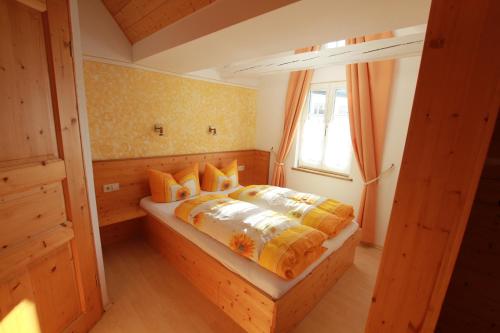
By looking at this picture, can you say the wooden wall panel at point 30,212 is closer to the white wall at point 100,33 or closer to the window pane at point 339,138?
the white wall at point 100,33

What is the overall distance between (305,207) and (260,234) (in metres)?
0.81

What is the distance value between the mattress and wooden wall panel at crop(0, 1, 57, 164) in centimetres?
122

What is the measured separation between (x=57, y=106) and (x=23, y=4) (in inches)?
19.4

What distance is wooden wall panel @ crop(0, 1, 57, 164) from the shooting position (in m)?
1.04

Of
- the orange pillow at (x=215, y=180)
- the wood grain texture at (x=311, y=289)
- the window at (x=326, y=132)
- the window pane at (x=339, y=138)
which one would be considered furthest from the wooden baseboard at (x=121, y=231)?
the window pane at (x=339, y=138)

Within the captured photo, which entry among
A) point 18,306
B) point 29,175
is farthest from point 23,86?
point 18,306

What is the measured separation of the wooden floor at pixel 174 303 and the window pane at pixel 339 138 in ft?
4.57

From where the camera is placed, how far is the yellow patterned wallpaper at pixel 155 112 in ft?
7.75

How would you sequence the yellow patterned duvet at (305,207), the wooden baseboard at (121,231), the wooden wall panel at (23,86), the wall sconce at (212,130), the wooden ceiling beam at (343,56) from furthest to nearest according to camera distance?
the wall sconce at (212,130), the wooden baseboard at (121,231), the yellow patterned duvet at (305,207), the wooden ceiling beam at (343,56), the wooden wall panel at (23,86)

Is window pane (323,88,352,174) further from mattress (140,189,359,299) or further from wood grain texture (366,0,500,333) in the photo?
wood grain texture (366,0,500,333)

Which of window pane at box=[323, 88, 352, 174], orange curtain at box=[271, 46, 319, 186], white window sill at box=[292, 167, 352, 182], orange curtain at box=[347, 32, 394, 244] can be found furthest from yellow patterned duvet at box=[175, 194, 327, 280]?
orange curtain at box=[271, 46, 319, 186]

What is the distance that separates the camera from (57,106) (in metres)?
1.25

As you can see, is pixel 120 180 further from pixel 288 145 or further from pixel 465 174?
pixel 465 174

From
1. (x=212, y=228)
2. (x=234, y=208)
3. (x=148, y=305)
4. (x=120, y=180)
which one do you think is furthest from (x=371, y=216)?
(x=120, y=180)
